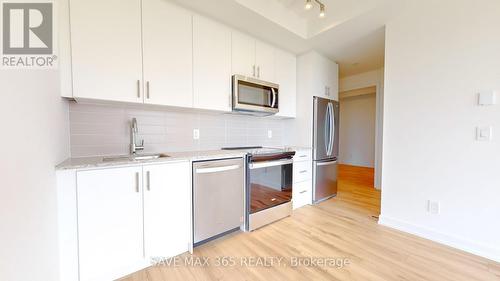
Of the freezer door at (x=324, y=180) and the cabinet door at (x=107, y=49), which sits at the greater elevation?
the cabinet door at (x=107, y=49)

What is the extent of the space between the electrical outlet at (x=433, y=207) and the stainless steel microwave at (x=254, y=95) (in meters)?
1.98

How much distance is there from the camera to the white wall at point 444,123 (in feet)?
5.41

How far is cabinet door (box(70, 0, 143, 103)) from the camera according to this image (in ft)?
4.62

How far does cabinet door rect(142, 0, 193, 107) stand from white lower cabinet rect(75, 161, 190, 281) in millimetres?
689

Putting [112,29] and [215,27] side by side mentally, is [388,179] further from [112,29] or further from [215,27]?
[112,29]

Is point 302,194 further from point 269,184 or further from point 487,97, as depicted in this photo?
point 487,97

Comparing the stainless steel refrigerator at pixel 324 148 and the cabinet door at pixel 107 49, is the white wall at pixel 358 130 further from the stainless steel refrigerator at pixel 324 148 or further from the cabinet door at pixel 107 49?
the cabinet door at pixel 107 49

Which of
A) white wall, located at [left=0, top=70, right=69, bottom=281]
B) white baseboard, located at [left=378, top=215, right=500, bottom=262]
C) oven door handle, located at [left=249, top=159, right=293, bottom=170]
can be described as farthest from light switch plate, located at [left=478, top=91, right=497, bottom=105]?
white wall, located at [left=0, top=70, right=69, bottom=281]

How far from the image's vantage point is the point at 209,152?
2.05 m

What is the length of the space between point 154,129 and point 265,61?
5.59 ft

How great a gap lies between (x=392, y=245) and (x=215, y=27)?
2914 mm

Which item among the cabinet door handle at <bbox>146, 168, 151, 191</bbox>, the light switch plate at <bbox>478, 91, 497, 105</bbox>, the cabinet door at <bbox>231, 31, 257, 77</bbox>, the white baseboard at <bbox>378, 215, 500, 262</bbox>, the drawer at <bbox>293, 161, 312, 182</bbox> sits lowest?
the white baseboard at <bbox>378, 215, 500, 262</bbox>

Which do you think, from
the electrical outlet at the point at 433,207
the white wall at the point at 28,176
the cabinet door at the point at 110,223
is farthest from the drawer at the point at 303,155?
the white wall at the point at 28,176

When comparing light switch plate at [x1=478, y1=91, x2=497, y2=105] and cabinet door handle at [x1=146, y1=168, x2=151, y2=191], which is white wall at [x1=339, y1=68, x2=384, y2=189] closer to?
light switch plate at [x1=478, y1=91, x2=497, y2=105]
